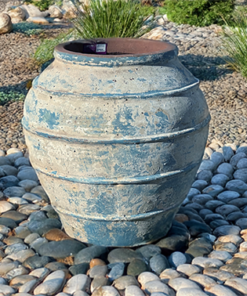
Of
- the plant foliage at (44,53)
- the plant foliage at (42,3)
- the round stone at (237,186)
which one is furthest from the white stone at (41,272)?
the plant foliage at (42,3)

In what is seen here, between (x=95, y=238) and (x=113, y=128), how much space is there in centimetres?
77

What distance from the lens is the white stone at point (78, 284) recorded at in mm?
2342

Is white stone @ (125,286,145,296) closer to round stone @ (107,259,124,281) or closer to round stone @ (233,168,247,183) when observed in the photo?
round stone @ (107,259,124,281)

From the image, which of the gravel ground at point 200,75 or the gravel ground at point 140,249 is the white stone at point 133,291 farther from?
the gravel ground at point 200,75

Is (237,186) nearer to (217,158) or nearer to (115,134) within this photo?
(217,158)

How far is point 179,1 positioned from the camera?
8734 millimetres

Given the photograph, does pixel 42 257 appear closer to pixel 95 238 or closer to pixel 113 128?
pixel 95 238

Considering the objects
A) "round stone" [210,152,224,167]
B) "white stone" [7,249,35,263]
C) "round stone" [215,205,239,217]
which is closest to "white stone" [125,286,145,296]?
"white stone" [7,249,35,263]

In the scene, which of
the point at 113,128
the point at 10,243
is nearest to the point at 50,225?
the point at 10,243

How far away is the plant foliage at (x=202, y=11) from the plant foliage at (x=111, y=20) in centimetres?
245

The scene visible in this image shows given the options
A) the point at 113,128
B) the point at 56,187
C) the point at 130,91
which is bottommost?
the point at 56,187

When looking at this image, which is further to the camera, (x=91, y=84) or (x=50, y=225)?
(x=50, y=225)

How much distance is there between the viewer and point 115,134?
2168 millimetres

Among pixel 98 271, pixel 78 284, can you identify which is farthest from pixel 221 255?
pixel 78 284
